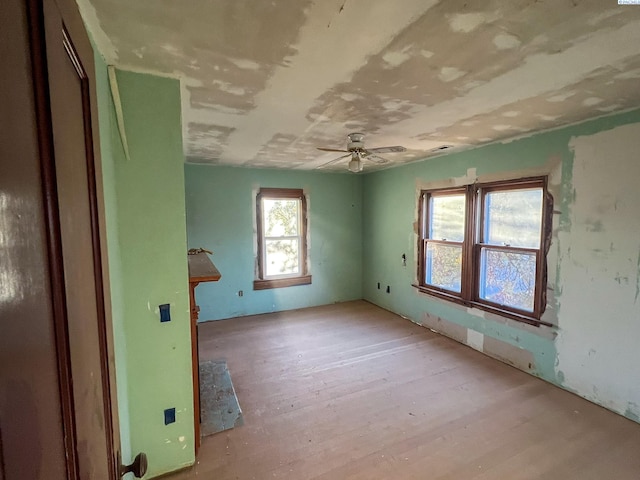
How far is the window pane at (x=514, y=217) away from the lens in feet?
9.93

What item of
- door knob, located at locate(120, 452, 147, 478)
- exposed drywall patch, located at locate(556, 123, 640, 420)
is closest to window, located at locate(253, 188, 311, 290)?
exposed drywall patch, located at locate(556, 123, 640, 420)

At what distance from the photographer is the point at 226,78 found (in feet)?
5.71

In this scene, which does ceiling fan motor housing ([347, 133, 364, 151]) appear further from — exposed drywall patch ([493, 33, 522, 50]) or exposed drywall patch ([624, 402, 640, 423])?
exposed drywall patch ([624, 402, 640, 423])

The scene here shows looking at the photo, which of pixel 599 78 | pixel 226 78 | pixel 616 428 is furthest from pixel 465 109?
pixel 616 428

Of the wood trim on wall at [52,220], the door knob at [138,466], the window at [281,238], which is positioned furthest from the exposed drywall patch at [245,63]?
the window at [281,238]

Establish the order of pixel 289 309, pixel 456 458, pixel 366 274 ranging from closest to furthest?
pixel 456 458 → pixel 289 309 → pixel 366 274

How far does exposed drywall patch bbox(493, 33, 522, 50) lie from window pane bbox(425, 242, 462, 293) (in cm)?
277

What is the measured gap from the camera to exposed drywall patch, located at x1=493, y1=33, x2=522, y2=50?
133cm

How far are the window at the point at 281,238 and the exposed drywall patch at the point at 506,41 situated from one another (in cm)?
383

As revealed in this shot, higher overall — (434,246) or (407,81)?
(407,81)

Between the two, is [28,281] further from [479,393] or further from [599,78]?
[479,393]

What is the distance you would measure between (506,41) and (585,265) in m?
2.20

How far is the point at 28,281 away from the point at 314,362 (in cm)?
326

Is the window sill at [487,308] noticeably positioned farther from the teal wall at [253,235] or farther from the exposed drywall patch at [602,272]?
the teal wall at [253,235]
